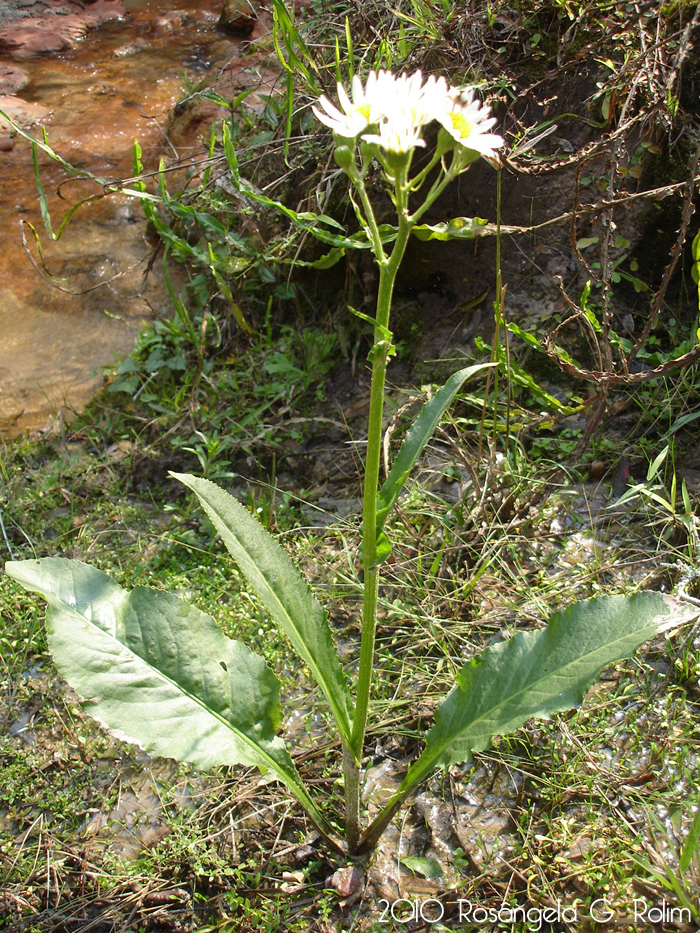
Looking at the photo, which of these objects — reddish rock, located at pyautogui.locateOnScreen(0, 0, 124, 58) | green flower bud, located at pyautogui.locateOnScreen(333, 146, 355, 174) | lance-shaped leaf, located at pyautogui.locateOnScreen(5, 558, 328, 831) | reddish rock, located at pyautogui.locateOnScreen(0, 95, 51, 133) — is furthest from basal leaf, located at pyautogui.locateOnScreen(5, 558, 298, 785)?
reddish rock, located at pyautogui.locateOnScreen(0, 0, 124, 58)

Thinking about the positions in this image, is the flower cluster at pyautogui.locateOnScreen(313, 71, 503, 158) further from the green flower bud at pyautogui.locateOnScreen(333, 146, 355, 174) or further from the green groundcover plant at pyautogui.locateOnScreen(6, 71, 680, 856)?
the green groundcover plant at pyautogui.locateOnScreen(6, 71, 680, 856)


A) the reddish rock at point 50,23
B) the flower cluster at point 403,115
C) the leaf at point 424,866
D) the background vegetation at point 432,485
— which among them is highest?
the reddish rock at point 50,23

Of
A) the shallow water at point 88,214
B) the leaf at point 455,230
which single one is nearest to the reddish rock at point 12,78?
the shallow water at point 88,214

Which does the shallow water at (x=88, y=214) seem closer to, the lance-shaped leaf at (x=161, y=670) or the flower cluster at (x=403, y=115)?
the lance-shaped leaf at (x=161, y=670)

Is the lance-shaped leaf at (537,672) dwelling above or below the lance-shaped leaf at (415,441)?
below

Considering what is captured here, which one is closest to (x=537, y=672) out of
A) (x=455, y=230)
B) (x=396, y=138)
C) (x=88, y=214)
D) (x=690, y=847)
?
(x=690, y=847)

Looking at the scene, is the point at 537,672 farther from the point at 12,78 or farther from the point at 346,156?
the point at 12,78

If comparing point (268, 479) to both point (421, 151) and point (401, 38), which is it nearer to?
point (421, 151)
